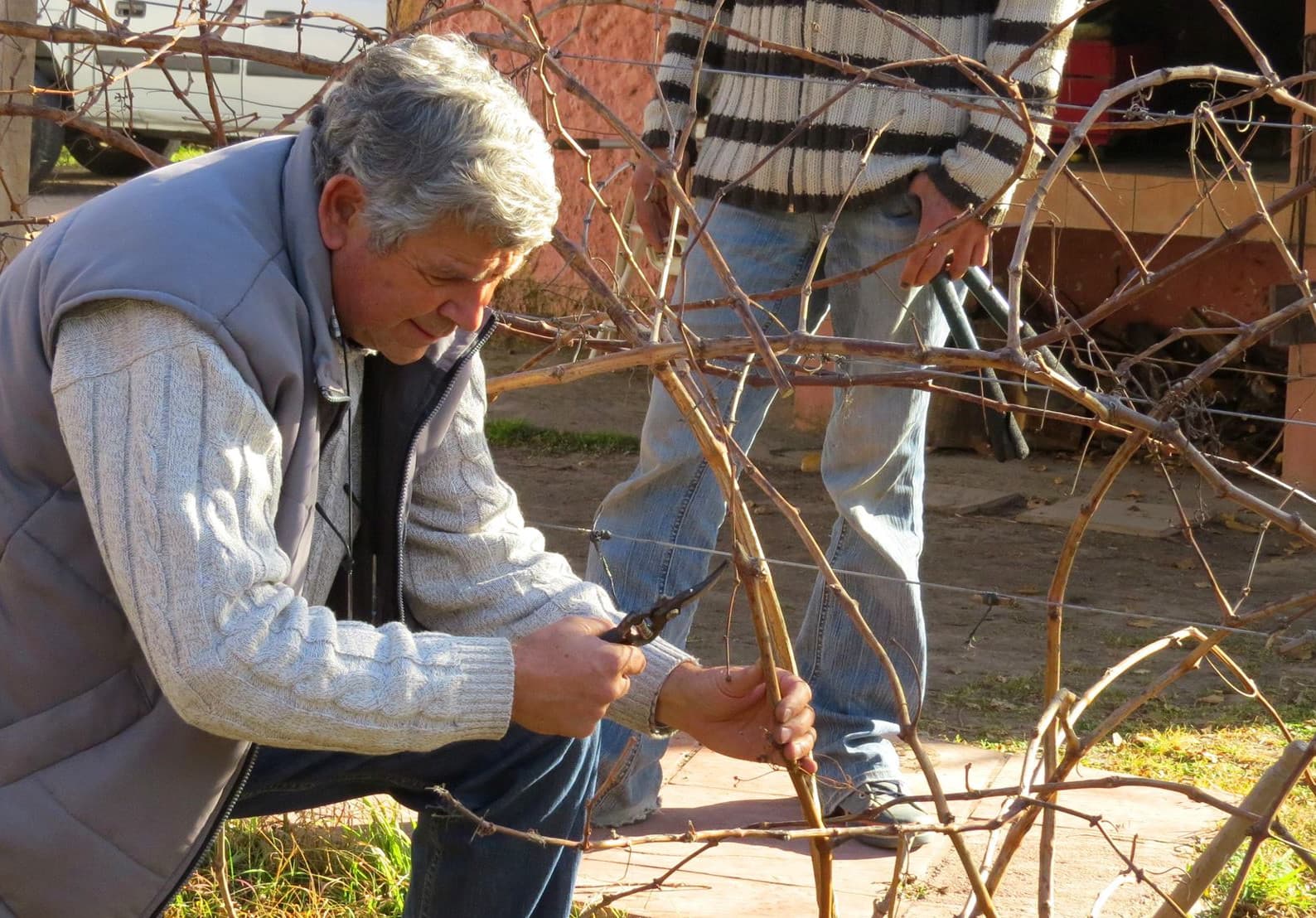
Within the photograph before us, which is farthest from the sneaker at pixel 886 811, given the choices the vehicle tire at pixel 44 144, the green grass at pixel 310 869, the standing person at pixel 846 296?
the vehicle tire at pixel 44 144

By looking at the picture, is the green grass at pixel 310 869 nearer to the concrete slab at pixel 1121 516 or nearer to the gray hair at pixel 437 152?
the gray hair at pixel 437 152

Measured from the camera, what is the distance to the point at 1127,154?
23.7 feet

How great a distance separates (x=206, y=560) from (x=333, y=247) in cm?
41

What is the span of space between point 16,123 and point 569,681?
2.52 m

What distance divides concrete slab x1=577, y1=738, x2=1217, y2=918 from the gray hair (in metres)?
1.19

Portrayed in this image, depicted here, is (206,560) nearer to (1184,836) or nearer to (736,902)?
(736,902)

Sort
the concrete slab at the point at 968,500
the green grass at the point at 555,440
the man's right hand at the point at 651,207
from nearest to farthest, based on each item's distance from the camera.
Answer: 1. the man's right hand at the point at 651,207
2. the concrete slab at the point at 968,500
3. the green grass at the point at 555,440

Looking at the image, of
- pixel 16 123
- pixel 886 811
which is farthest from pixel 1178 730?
pixel 16 123

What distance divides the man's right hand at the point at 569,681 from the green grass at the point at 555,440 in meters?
4.74

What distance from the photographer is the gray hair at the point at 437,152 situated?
1694 millimetres

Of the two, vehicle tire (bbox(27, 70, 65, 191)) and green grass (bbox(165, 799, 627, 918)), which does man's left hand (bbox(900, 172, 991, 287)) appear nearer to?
green grass (bbox(165, 799, 627, 918))

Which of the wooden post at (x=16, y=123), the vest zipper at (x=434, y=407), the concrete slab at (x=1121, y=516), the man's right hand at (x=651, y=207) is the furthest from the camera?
the concrete slab at (x=1121, y=516)

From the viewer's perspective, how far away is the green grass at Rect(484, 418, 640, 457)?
662 centimetres

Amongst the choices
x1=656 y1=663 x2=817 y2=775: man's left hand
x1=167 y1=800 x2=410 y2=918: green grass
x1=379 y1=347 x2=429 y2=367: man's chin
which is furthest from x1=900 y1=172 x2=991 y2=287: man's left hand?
x1=167 y1=800 x2=410 y2=918: green grass
